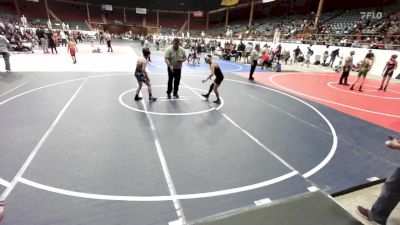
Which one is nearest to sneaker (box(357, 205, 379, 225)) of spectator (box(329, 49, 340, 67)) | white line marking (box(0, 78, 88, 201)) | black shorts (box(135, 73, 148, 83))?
white line marking (box(0, 78, 88, 201))

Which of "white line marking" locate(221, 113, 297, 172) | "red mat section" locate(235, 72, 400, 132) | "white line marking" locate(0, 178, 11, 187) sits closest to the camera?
"white line marking" locate(0, 178, 11, 187)

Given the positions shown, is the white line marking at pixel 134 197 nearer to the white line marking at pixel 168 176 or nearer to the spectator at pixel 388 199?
the white line marking at pixel 168 176

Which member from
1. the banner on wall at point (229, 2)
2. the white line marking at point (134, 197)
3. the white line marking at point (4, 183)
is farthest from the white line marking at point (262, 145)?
the banner on wall at point (229, 2)

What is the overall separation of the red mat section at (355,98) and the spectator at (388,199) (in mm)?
4320

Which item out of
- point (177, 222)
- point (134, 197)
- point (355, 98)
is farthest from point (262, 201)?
point (355, 98)

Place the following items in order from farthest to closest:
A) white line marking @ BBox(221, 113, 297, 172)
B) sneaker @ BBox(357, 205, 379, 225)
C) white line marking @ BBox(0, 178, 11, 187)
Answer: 1. white line marking @ BBox(221, 113, 297, 172)
2. white line marking @ BBox(0, 178, 11, 187)
3. sneaker @ BBox(357, 205, 379, 225)

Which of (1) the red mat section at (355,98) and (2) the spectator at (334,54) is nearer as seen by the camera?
(1) the red mat section at (355,98)

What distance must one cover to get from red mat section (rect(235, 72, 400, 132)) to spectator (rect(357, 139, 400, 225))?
4320 mm

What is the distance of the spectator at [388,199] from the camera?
2567 mm

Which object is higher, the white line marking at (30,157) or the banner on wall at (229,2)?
the banner on wall at (229,2)

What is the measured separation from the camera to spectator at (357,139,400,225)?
257 cm

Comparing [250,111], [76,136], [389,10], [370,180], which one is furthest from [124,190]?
[389,10]

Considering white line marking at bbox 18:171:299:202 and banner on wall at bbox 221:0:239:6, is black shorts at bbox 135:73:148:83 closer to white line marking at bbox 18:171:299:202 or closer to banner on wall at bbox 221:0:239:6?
white line marking at bbox 18:171:299:202

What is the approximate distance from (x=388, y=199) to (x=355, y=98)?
7412 mm
